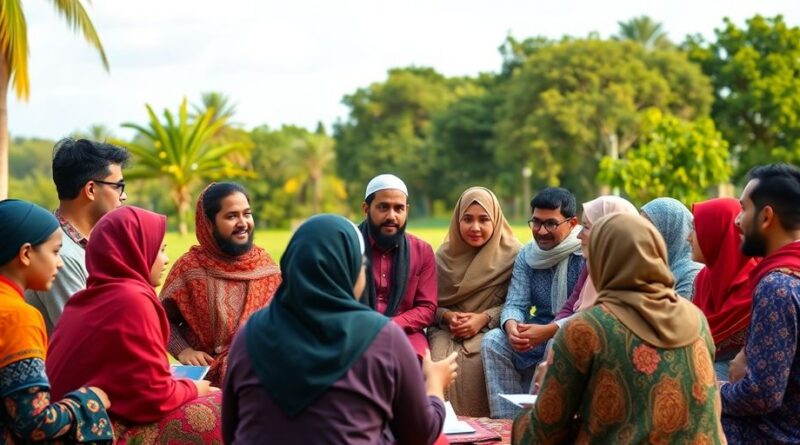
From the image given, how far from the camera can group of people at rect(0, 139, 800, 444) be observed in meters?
2.35

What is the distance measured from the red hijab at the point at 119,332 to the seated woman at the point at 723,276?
219 centimetres

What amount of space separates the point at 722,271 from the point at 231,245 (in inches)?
91.8

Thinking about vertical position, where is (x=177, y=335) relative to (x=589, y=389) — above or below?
below

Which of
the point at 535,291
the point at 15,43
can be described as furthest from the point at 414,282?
the point at 15,43

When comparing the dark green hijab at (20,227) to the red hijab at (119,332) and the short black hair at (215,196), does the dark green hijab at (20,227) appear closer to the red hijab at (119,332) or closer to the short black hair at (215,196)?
the red hijab at (119,332)

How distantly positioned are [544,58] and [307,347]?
34.1 metres

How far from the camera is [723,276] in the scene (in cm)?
384

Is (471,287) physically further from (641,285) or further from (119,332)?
(641,285)

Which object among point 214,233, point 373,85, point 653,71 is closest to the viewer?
point 214,233

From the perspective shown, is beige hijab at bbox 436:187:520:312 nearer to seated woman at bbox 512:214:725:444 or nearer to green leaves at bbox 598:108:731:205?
seated woman at bbox 512:214:725:444

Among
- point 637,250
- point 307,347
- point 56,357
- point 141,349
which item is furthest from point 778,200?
point 56,357

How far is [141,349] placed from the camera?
3.13 meters

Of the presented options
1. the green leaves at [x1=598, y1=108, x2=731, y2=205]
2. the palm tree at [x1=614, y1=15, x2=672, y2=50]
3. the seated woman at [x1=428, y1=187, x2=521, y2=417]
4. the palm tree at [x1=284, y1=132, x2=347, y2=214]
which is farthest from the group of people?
the palm tree at [x1=284, y1=132, x2=347, y2=214]

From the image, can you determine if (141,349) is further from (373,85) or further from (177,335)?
(373,85)
